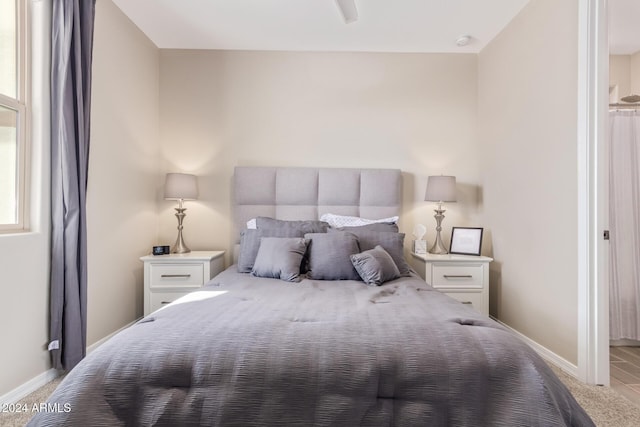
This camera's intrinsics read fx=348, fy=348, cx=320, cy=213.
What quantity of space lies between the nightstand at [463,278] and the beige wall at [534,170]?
9.6 inches

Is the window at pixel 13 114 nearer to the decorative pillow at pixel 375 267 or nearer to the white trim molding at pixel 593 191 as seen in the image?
the decorative pillow at pixel 375 267

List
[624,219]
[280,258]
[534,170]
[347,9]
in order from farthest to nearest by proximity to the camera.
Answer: [624,219]
[534,170]
[280,258]
[347,9]

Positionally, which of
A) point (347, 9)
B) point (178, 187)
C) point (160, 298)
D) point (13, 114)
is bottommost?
point (160, 298)

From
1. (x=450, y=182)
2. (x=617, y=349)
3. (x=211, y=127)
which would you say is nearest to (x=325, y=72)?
(x=211, y=127)

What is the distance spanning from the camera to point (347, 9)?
2.25 m

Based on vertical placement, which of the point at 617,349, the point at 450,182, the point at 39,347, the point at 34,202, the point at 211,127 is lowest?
the point at 617,349

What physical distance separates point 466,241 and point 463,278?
1.47 feet

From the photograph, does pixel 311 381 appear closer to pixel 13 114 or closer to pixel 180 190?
pixel 13 114

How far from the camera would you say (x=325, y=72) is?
138 inches

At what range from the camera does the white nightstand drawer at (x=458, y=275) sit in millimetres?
3004

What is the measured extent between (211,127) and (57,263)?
1874 mm

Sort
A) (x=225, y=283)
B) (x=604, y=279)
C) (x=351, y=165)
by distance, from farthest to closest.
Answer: (x=351, y=165)
(x=225, y=283)
(x=604, y=279)

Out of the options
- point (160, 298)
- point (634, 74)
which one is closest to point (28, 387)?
point (160, 298)

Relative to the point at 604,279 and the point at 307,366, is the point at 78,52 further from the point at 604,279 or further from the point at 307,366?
the point at 604,279
